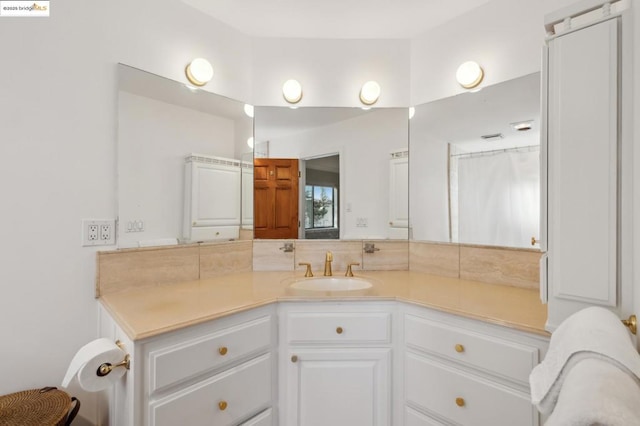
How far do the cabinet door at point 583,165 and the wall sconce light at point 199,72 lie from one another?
5.35ft

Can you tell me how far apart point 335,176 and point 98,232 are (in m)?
1.33

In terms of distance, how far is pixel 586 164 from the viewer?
926 millimetres

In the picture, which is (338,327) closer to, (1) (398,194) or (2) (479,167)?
(1) (398,194)

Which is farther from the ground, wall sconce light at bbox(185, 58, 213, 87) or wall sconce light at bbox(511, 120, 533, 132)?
wall sconce light at bbox(185, 58, 213, 87)

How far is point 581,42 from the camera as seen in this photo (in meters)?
0.94

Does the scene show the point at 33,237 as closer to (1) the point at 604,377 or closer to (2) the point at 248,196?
(2) the point at 248,196

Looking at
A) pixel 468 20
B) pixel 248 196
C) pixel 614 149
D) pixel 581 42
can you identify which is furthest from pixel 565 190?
pixel 248 196

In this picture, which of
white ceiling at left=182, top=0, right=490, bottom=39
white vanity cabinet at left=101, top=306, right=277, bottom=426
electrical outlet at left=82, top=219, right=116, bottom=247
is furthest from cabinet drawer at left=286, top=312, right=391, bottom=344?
white ceiling at left=182, top=0, right=490, bottom=39

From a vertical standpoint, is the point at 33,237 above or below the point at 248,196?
below

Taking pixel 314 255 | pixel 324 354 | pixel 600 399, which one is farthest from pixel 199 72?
pixel 600 399

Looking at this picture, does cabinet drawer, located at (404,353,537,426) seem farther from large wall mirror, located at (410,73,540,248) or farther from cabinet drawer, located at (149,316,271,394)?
large wall mirror, located at (410,73,540,248)

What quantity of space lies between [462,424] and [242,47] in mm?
2321

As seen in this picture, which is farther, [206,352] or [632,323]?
[206,352]

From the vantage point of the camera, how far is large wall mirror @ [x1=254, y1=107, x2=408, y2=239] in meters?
2.10
